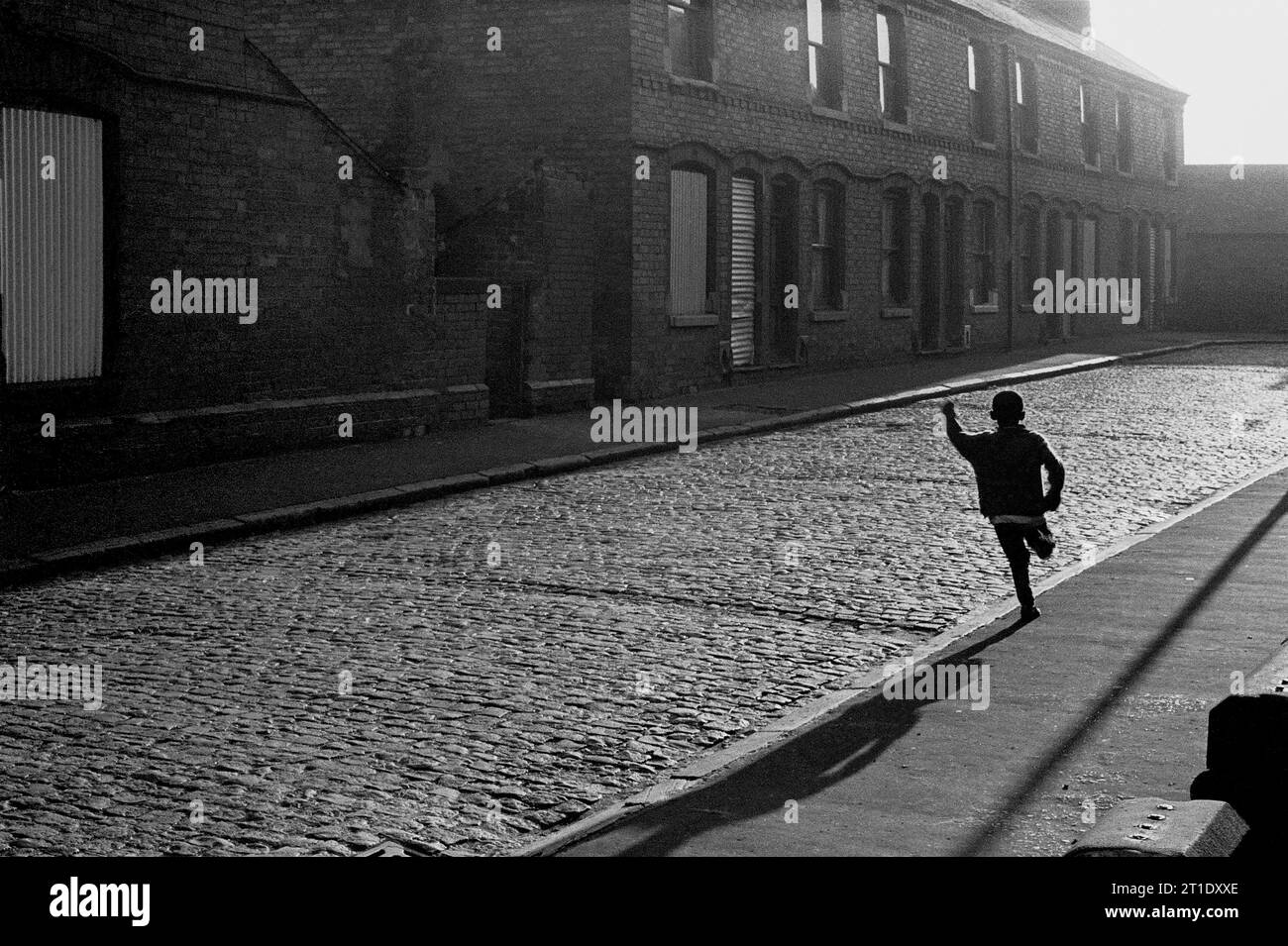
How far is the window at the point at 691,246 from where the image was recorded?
23.0 m

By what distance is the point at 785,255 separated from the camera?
26.1m

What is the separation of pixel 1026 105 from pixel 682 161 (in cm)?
1572

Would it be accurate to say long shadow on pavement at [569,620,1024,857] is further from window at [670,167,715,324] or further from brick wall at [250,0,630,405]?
window at [670,167,715,324]

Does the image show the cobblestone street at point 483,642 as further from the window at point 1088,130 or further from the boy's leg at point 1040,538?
the window at point 1088,130

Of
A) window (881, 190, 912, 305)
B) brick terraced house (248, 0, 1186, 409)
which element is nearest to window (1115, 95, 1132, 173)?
brick terraced house (248, 0, 1186, 409)

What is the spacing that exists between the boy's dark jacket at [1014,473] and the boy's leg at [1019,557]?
0.30ft

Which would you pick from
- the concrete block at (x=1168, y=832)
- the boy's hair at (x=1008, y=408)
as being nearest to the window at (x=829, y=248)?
the boy's hair at (x=1008, y=408)

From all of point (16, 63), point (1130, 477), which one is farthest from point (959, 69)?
point (16, 63)

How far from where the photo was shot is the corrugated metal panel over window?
13648mm

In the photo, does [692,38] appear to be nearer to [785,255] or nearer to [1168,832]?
[785,255]

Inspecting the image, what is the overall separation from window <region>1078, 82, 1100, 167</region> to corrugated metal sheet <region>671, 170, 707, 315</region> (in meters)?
19.0

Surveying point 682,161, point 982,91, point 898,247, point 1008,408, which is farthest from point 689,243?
point 1008,408
